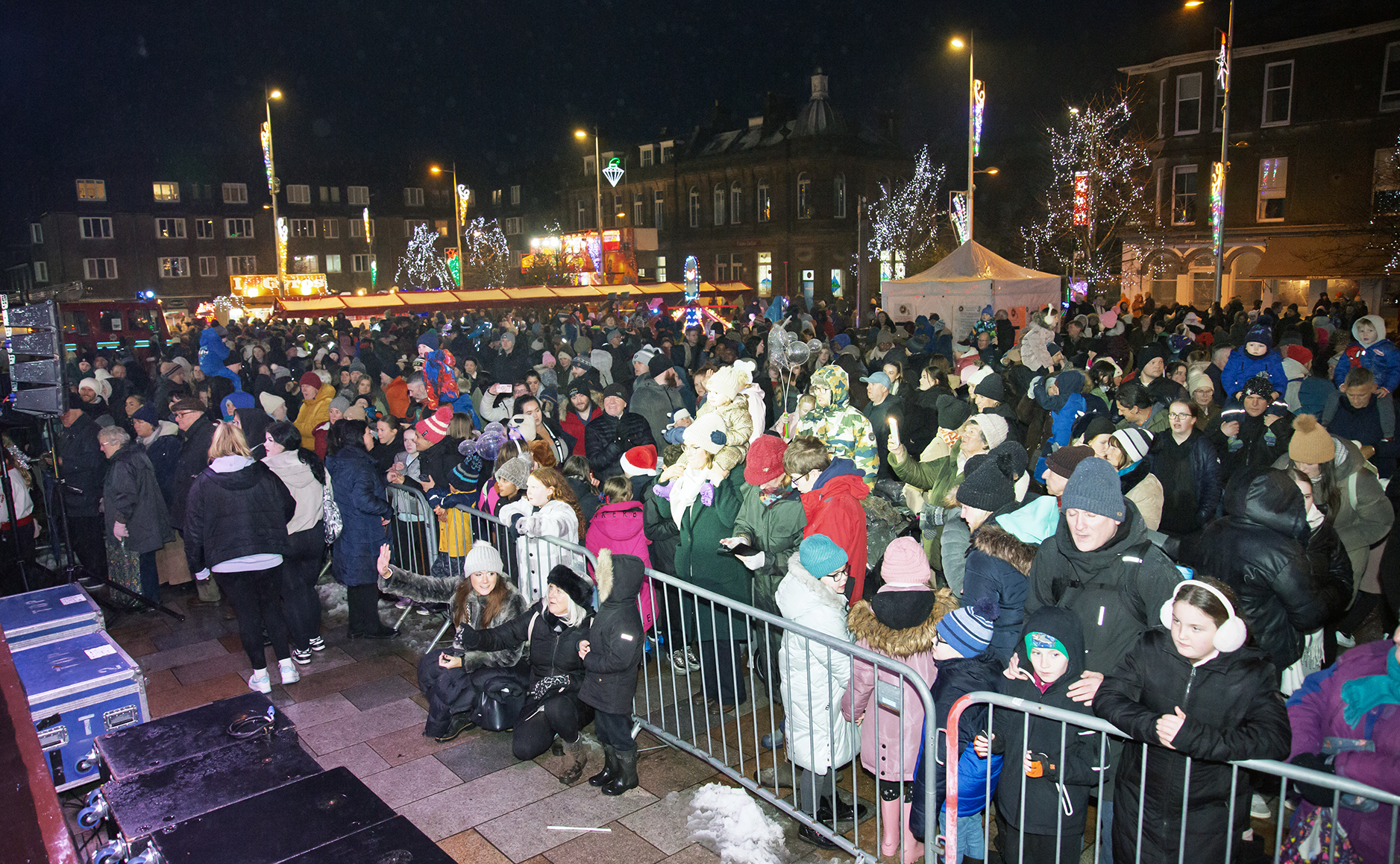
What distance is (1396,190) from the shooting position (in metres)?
26.5

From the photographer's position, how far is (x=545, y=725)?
4.97 meters

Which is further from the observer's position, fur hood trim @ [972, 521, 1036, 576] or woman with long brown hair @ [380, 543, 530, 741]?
woman with long brown hair @ [380, 543, 530, 741]

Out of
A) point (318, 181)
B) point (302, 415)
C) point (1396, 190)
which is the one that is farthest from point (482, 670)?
point (318, 181)

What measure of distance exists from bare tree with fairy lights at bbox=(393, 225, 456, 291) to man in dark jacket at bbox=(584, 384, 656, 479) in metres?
58.4

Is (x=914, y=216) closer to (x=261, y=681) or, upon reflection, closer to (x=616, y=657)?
(x=261, y=681)

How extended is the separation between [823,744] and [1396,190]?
1278 inches

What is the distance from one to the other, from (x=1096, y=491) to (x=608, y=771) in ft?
9.93

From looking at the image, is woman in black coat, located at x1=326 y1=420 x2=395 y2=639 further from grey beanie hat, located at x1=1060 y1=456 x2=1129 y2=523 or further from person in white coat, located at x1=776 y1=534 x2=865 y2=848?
grey beanie hat, located at x1=1060 y1=456 x2=1129 y2=523

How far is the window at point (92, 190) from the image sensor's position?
53188 mm

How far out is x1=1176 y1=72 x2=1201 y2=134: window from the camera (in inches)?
1262

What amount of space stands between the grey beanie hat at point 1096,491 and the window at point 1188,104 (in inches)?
1401

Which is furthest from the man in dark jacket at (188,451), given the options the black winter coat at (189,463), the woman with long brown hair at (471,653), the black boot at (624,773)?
the black boot at (624,773)

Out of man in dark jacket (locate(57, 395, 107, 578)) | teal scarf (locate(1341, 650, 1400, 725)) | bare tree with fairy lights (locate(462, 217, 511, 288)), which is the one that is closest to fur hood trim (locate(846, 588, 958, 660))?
teal scarf (locate(1341, 650, 1400, 725))

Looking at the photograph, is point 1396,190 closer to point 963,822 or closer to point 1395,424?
A: point 1395,424
